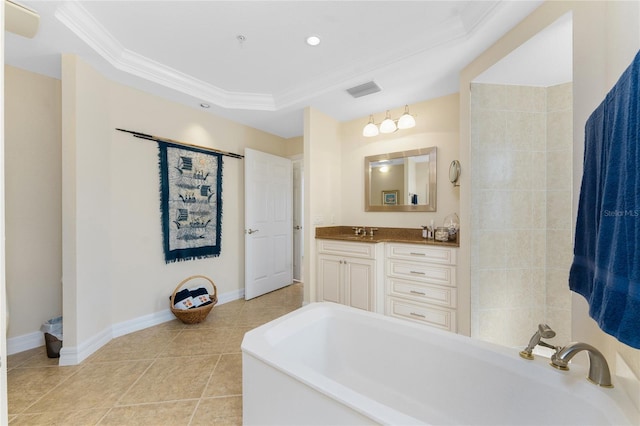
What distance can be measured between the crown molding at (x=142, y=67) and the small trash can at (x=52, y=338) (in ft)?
7.22

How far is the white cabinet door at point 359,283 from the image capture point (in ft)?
8.49

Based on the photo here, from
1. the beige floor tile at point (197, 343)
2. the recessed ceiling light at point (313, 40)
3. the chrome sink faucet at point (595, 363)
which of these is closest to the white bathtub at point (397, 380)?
the chrome sink faucet at point (595, 363)

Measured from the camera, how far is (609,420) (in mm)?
850

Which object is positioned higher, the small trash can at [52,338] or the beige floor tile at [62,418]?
the small trash can at [52,338]

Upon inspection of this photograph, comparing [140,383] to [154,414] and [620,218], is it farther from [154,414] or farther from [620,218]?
[620,218]

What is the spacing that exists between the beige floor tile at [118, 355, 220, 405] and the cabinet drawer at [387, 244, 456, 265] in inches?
72.6

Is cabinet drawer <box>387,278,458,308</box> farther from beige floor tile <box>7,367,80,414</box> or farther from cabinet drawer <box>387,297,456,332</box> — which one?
beige floor tile <box>7,367,80,414</box>

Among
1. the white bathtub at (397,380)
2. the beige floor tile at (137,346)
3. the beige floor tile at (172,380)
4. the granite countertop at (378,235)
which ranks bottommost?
the beige floor tile at (172,380)

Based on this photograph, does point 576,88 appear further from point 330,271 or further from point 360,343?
point 330,271

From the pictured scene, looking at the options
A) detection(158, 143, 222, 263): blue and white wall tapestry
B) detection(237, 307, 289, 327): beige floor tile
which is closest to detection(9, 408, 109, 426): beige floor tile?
detection(237, 307, 289, 327): beige floor tile

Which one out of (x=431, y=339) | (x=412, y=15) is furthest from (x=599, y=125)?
(x=412, y=15)

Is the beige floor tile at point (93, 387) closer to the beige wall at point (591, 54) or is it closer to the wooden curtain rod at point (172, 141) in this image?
the wooden curtain rod at point (172, 141)

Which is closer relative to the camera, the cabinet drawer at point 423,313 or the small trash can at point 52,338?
the small trash can at point 52,338

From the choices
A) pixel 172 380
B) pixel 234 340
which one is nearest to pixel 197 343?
pixel 234 340
